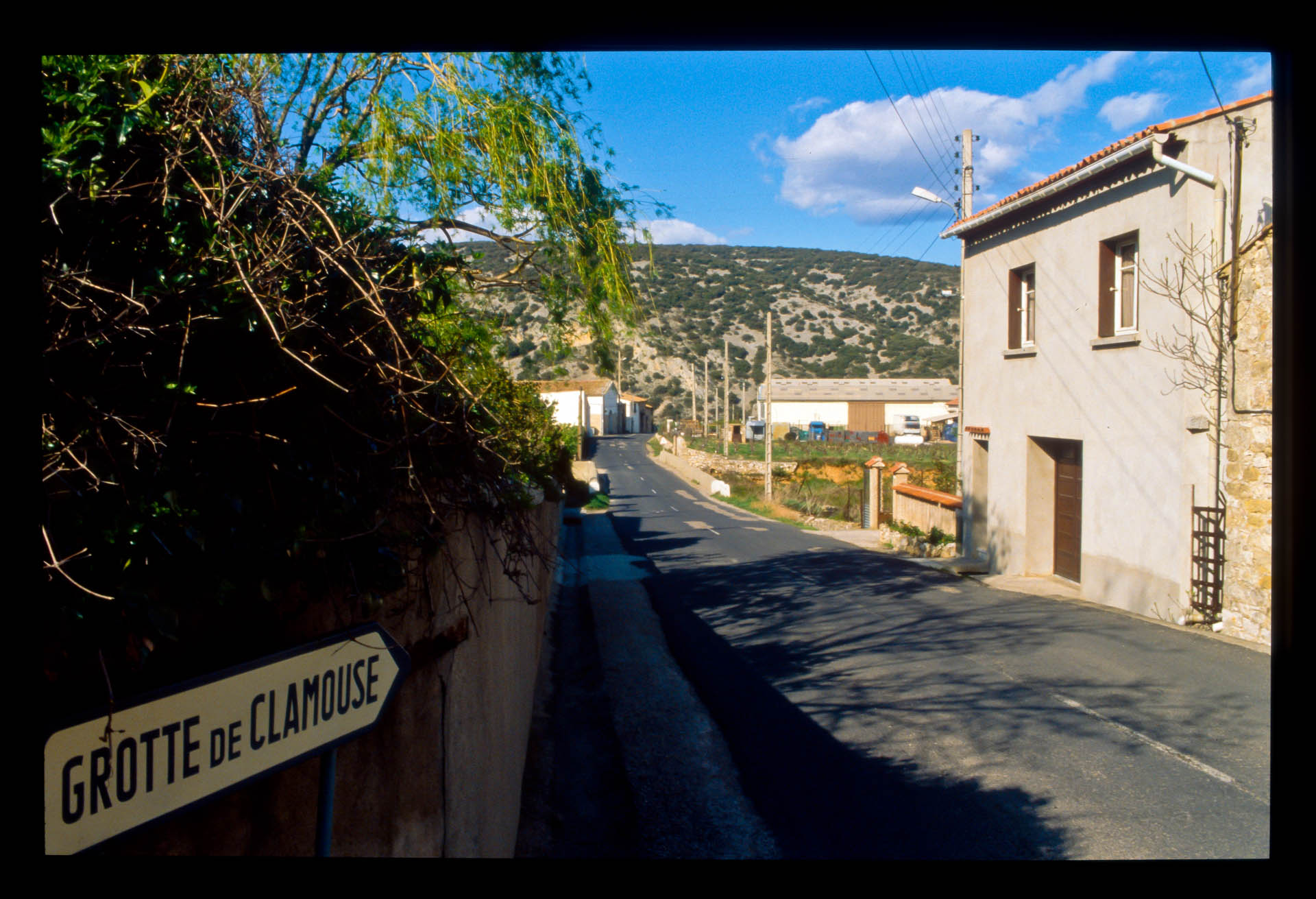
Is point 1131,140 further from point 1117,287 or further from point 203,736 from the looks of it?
point 203,736

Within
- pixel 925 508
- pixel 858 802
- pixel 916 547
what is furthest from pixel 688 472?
pixel 858 802

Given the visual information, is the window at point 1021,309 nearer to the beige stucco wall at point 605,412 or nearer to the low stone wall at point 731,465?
the low stone wall at point 731,465

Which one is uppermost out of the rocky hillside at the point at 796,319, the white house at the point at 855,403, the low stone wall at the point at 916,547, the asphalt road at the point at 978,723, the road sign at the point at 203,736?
the rocky hillside at the point at 796,319

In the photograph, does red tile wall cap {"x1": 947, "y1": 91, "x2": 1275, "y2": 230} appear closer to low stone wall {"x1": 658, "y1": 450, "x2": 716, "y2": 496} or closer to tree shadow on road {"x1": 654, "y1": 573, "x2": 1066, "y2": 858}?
tree shadow on road {"x1": 654, "y1": 573, "x2": 1066, "y2": 858}

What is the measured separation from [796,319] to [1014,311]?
77463 mm

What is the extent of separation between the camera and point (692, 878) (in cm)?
154

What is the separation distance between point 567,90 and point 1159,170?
30.4 ft

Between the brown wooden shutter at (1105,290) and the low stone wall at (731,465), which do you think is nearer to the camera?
the brown wooden shutter at (1105,290)

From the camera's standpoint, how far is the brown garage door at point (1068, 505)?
15656 mm

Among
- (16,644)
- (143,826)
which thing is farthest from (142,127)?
(143,826)

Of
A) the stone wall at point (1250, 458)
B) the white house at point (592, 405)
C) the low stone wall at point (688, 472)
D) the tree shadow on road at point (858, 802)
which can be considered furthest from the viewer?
the white house at point (592, 405)

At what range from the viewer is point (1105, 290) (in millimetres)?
13992

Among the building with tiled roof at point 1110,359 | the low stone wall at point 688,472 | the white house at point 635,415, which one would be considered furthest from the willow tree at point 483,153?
the white house at point 635,415

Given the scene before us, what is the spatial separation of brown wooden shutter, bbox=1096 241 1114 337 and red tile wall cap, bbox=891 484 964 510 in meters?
6.36
